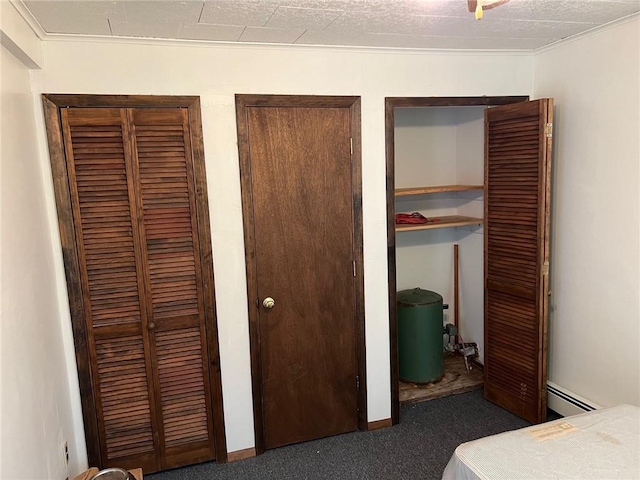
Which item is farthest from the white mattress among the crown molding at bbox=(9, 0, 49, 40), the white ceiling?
the crown molding at bbox=(9, 0, 49, 40)

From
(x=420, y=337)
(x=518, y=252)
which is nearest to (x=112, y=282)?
(x=420, y=337)

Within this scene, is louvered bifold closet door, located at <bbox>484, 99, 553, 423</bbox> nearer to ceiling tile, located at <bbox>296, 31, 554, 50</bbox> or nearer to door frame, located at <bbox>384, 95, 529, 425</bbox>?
door frame, located at <bbox>384, 95, 529, 425</bbox>

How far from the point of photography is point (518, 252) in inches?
111

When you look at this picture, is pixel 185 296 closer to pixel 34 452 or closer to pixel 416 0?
pixel 34 452

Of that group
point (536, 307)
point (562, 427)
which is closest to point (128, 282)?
point (562, 427)

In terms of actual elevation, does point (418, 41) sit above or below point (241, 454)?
above

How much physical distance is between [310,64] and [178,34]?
678mm

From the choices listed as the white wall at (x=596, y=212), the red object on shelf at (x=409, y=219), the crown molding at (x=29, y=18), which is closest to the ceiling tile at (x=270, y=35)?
the crown molding at (x=29, y=18)

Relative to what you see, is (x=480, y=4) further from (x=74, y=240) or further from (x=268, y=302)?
(x=74, y=240)

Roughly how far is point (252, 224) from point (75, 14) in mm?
1197

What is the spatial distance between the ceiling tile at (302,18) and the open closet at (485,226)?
0.71 meters

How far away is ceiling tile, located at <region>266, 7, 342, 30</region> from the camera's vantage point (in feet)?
6.40

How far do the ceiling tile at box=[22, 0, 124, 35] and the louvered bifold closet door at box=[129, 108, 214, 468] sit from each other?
1.31ft

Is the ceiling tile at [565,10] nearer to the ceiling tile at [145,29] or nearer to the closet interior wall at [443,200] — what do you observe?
the closet interior wall at [443,200]
